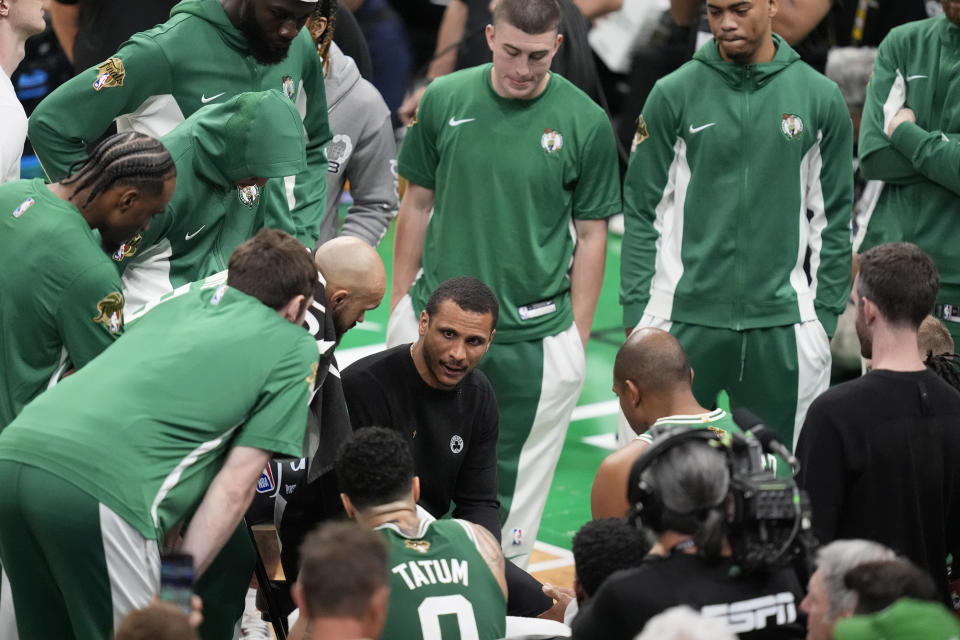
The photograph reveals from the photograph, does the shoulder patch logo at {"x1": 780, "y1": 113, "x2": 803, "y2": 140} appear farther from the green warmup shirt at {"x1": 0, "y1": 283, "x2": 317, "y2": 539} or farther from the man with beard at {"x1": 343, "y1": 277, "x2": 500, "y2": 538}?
the green warmup shirt at {"x1": 0, "y1": 283, "x2": 317, "y2": 539}

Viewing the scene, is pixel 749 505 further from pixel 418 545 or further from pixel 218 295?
pixel 218 295

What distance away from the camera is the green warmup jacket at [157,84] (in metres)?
5.48

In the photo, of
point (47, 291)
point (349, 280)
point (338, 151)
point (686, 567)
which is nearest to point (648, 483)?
point (686, 567)

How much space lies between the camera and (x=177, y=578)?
4.03 meters

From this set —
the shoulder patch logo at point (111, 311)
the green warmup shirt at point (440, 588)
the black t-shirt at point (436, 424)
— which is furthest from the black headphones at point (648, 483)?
the black t-shirt at point (436, 424)

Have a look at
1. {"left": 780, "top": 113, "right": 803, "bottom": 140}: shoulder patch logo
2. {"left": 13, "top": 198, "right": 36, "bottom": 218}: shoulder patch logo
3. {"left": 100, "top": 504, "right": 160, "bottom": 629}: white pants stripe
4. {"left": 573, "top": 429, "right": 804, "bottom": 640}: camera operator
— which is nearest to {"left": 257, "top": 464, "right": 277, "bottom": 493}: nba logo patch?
{"left": 100, "top": 504, "right": 160, "bottom": 629}: white pants stripe

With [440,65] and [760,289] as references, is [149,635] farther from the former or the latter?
[440,65]

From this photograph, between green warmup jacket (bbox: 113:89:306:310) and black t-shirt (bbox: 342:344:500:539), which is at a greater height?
green warmup jacket (bbox: 113:89:306:310)

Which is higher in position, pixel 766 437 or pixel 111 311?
pixel 111 311

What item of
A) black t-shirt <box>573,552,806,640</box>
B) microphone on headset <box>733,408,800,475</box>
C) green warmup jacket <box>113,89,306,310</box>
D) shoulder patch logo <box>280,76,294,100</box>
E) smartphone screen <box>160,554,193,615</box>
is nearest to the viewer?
black t-shirt <box>573,552,806,640</box>

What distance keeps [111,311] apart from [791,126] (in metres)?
2.97

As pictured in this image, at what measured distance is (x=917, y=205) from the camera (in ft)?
22.4

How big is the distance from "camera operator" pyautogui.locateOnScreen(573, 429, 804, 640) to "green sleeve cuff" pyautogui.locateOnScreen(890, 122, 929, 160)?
3.41m

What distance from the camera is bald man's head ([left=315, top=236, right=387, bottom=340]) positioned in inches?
213
